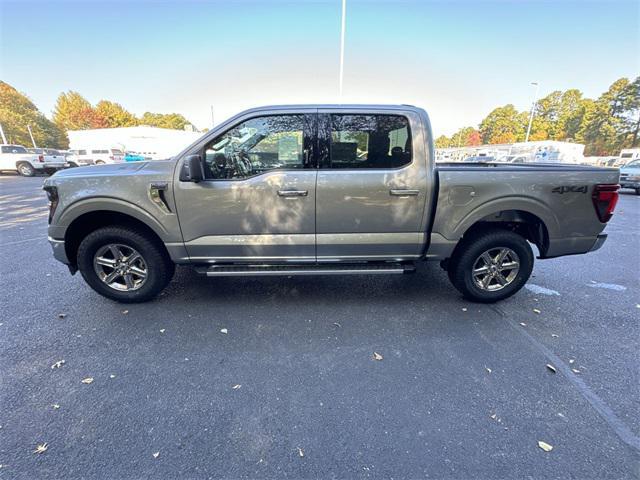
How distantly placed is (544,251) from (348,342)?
2.43 meters

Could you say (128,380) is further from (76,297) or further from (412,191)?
(412,191)

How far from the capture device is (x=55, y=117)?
59.0 m

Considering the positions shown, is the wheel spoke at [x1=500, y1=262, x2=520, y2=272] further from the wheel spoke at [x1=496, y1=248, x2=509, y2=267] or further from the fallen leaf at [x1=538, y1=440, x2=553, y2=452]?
the fallen leaf at [x1=538, y1=440, x2=553, y2=452]

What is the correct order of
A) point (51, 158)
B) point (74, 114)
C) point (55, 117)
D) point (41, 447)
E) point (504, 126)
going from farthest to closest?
point (504, 126), point (55, 117), point (74, 114), point (51, 158), point (41, 447)

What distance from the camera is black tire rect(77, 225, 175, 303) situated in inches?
124

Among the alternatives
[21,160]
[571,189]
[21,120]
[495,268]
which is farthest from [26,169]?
[21,120]

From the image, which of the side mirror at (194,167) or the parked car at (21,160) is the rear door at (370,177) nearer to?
the side mirror at (194,167)

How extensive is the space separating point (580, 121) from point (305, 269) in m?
80.0

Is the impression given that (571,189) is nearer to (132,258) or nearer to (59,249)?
(132,258)

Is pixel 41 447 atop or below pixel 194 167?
below


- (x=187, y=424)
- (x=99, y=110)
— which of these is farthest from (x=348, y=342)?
(x=99, y=110)

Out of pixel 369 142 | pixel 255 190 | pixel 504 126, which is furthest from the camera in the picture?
pixel 504 126

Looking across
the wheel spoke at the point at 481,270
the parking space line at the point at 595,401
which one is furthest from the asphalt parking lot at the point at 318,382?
the wheel spoke at the point at 481,270

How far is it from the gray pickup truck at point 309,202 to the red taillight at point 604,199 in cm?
1
